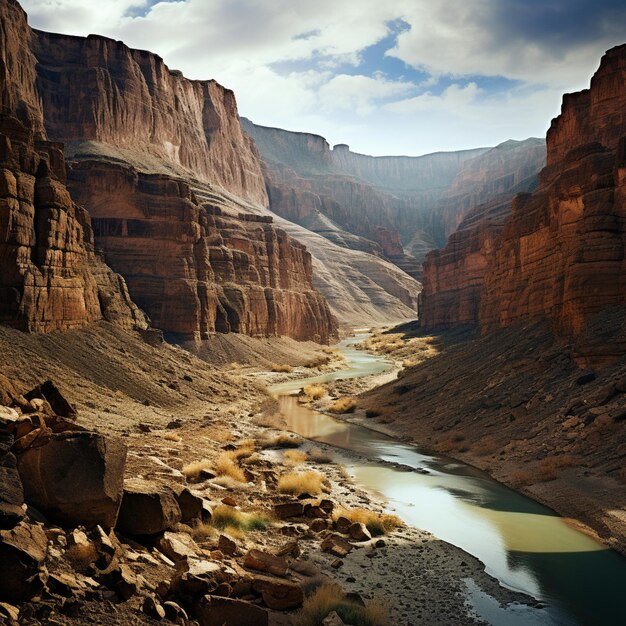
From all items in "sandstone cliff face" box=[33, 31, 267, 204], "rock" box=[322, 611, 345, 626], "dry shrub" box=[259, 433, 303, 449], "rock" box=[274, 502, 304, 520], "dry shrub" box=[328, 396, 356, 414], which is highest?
"sandstone cliff face" box=[33, 31, 267, 204]

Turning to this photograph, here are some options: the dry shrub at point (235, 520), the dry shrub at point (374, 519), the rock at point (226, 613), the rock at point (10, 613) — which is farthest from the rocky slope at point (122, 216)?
the rock at point (10, 613)

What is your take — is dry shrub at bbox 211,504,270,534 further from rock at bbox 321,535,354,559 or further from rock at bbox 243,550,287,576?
rock at bbox 243,550,287,576

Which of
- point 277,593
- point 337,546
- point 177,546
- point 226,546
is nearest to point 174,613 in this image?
point 277,593

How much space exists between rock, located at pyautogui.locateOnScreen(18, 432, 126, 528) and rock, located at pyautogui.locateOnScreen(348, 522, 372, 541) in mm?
6839

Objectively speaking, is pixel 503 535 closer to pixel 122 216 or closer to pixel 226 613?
pixel 226 613

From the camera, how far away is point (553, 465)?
2089cm

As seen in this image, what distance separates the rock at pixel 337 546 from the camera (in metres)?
13.0

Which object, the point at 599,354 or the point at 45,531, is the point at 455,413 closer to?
the point at 599,354

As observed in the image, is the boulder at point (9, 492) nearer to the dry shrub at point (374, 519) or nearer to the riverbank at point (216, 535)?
the riverbank at point (216, 535)

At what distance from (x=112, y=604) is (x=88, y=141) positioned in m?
94.8

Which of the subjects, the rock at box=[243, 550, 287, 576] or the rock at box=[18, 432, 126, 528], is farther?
the rock at box=[243, 550, 287, 576]

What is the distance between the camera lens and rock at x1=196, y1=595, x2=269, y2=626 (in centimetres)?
792

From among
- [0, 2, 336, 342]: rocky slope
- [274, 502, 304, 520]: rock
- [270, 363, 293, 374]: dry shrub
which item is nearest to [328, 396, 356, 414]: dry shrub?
[0, 2, 336, 342]: rocky slope

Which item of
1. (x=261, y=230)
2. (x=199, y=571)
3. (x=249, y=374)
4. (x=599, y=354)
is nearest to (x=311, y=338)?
(x=261, y=230)
